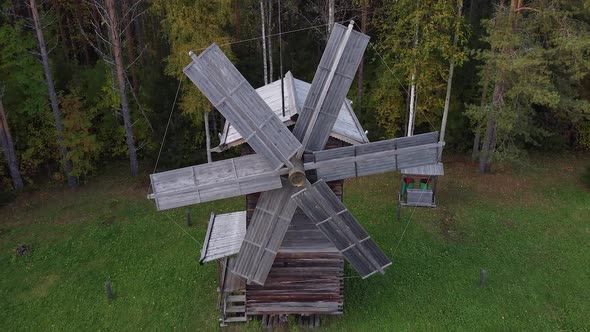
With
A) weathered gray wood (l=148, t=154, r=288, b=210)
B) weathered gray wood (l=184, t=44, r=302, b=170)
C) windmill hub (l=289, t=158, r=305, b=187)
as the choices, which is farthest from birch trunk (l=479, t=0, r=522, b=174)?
weathered gray wood (l=148, t=154, r=288, b=210)

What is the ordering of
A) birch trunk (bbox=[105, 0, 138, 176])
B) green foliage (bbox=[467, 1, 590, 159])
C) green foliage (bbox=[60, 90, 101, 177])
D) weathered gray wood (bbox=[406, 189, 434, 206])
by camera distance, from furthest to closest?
green foliage (bbox=[60, 90, 101, 177]), weathered gray wood (bbox=[406, 189, 434, 206]), birch trunk (bbox=[105, 0, 138, 176]), green foliage (bbox=[467, 1, 590, 159])

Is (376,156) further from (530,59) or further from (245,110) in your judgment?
(530,59)

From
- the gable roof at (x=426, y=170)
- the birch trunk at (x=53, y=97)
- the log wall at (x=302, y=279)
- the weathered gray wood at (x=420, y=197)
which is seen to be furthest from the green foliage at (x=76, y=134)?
the weathered gray wood at (x=420, y=197)

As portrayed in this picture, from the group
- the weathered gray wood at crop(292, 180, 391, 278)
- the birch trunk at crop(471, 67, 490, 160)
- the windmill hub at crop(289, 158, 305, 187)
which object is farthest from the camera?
the birch trunk at crop(471, 67, 490, 160)

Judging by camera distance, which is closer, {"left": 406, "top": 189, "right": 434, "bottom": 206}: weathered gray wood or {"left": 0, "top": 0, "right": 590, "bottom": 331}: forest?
{"left": 0, "top": 0, "right": 590, "bottom": 331}: forest

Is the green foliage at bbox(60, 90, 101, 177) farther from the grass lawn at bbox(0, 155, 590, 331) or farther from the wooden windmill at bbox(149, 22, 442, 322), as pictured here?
the wooden windmill at bbox(149, 22, 442, 322)

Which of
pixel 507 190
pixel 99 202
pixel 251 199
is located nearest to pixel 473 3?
pixel 507 190
